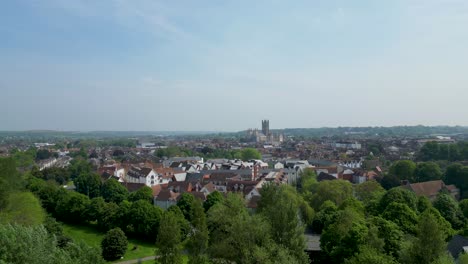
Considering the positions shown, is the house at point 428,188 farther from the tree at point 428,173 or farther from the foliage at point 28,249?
the foliage at point 28,249

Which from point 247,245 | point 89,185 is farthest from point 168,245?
point 89,185

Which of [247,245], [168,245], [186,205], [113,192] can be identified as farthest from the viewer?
[113,192]

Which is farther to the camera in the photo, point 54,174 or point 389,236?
point 54,174

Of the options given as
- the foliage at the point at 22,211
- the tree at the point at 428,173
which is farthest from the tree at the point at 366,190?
the foliage at the point at 22,211

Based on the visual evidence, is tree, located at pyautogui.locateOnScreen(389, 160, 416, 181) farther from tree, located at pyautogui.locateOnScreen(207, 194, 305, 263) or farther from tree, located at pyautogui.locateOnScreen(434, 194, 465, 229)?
tree, located at pyautogui.locateOnScreen(207, 194, 305, 263)

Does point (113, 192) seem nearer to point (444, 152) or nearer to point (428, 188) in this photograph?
point (428, 188)

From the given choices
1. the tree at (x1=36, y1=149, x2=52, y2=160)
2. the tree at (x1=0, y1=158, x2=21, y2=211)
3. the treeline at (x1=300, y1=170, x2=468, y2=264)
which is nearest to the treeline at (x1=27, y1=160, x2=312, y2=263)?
the treeline at (x1=300, y1=170, x2=468, y2=264)

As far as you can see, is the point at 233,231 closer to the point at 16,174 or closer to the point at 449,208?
the point at 449,208
